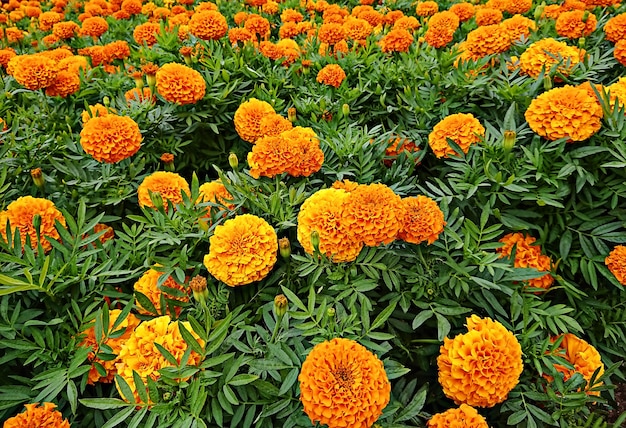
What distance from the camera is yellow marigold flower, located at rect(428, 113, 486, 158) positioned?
1.84 m

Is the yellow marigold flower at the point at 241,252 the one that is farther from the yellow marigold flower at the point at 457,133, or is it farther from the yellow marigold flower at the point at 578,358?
the yellow marigold flower at the point at 578,358

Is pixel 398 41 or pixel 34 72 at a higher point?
pixel 398 41

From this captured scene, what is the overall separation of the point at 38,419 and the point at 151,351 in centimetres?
30

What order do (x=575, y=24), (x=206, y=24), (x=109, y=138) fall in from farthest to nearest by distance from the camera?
(x=206, y=24)
(x=575, y=24)
(x=109, y=138)

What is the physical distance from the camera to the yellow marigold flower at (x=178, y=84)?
2025 mm

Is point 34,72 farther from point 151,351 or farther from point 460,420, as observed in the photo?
point 460,420

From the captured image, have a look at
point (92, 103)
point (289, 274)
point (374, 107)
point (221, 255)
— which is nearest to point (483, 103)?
point (374, 107)

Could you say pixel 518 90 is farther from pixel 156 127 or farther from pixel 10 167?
pixel 10 167

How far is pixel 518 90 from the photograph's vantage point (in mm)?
1929

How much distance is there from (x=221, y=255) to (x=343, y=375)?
0.53m

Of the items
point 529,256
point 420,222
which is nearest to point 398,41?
point 529,256

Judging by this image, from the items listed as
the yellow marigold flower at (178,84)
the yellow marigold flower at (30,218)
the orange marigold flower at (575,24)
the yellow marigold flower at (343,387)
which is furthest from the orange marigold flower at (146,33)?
the yellow marigold flower at (343,387)

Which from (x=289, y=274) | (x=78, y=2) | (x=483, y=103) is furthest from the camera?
(x=78, y=2)

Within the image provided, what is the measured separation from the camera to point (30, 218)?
5.17ft
